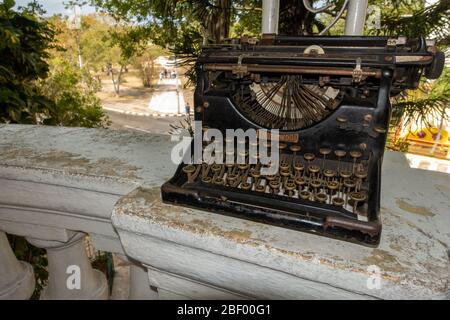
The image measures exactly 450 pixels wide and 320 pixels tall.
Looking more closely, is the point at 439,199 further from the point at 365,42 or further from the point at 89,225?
the point at 89,225

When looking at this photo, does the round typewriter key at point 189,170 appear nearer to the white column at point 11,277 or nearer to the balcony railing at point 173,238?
the balcony railing at point 173,238

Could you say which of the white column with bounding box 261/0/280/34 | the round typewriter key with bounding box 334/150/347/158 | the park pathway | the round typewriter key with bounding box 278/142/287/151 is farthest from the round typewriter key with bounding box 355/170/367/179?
the park pathway

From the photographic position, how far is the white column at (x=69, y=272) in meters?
1.54

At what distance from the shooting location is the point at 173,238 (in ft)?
3.60

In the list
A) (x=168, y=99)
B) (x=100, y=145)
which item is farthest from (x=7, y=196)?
(x=168, y=99)

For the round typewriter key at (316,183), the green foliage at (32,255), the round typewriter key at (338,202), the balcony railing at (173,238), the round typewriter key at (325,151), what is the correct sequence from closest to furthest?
the balcony railing at (173,238) → the round typewriter key at (338,202) → the round typewriter key at (316,183) → the round typewriter key at (325,151) → the green foliage at (32,255)

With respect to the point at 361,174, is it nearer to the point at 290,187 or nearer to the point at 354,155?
the point at 354,155

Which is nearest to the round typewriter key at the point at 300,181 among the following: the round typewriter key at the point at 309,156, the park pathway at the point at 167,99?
the round typewriter key at the point at 309,156

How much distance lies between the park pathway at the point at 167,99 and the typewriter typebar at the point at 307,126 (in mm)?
23588

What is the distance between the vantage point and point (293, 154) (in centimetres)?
148

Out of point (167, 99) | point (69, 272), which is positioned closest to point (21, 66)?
point (69, 272)

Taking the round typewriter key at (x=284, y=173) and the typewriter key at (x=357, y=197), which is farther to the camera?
the round typewriter key at (x=284, y=173)

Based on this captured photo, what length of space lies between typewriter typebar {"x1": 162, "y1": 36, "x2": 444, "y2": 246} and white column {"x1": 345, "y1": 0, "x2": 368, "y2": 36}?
0.94 metres

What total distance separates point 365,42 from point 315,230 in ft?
3.95
